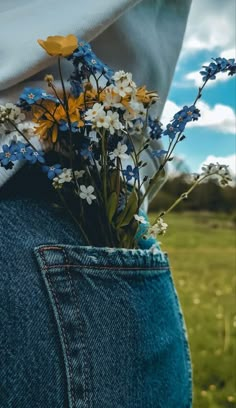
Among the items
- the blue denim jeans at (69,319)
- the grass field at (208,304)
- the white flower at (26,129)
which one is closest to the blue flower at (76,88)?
the white flower at (26,129)

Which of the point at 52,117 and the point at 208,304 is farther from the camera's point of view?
the point at 208,304

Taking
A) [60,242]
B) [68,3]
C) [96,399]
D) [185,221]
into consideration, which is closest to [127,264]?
[60,242]

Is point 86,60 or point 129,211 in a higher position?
point 86,60

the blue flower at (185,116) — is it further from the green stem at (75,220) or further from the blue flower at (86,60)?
the green stem at (75,220)

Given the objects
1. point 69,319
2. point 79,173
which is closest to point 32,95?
point 79,173

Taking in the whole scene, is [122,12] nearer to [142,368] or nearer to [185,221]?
[142,368]

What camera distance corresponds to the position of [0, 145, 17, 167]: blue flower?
119 centimetres

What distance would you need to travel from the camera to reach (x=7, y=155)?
120 centimetres

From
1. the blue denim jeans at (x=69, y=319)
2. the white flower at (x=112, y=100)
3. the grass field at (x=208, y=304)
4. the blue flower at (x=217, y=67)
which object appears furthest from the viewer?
the grass field at (x=208, y=304)

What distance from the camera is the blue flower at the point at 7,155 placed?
1.19 meters

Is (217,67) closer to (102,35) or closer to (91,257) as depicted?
(102,35)

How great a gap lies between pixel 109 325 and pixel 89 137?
0.34 metres

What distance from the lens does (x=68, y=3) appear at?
4.58ft

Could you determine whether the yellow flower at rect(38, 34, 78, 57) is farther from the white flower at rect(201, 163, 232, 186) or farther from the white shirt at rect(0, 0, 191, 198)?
the white flower at rect(201, 163, 232, 186)
